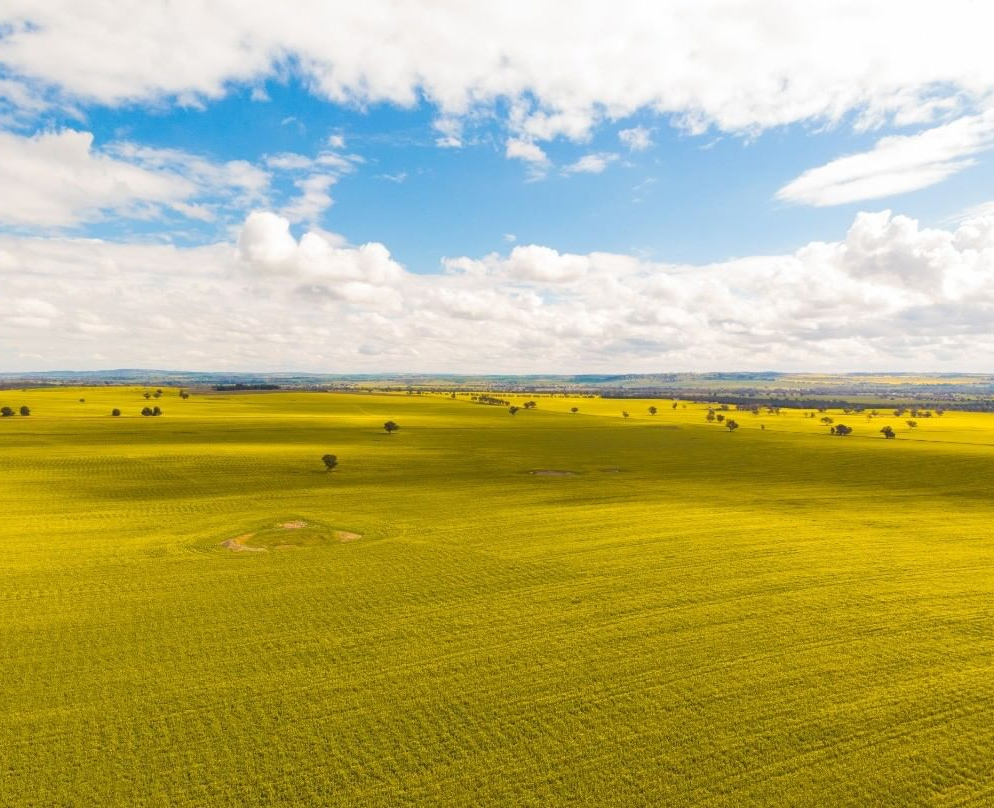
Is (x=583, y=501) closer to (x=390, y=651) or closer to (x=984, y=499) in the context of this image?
(x=390, y=651)

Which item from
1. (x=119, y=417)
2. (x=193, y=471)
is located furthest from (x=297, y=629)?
(x=119, y=417)

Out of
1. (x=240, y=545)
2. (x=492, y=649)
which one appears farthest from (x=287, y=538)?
(x=492, y=649)

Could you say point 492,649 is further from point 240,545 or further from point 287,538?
point 240,545

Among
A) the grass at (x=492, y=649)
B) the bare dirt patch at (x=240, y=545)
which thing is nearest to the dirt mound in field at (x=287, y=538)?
the bare dirt patch at (x=240, y=545)

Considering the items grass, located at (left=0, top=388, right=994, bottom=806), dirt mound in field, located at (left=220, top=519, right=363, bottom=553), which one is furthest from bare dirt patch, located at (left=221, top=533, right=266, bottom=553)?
grass, located at (left=0, top=388, right=994, bottom=806)

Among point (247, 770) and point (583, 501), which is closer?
point (247, 770)

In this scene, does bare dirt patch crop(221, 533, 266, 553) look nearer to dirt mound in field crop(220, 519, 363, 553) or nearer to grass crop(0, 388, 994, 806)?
dirt mound in field crop(220, 519, 363, 553)
